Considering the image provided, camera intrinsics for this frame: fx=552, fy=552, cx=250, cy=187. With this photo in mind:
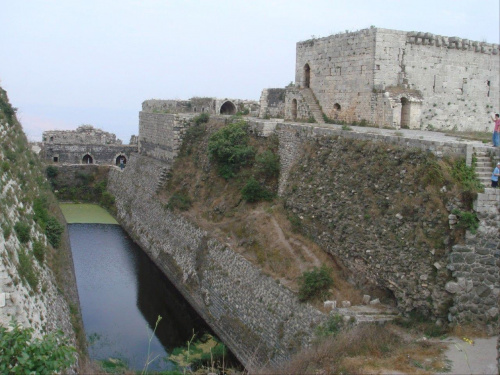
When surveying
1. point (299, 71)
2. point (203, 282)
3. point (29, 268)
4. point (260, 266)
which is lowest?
point (203, 282)

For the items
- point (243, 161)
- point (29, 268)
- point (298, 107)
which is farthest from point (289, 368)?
point (298, 107)

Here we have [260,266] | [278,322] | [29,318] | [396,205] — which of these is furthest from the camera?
[260,266]

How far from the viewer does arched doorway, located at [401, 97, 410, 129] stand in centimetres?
1850

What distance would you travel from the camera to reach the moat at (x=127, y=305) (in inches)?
581

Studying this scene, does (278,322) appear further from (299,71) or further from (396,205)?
(299,71)

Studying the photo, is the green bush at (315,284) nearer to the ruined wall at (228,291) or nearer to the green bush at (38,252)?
the ruined wall at (228,291)

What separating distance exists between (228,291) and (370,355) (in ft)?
21.4

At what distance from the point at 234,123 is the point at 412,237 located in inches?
416

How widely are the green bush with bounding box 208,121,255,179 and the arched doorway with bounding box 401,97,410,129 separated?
5.21 metres

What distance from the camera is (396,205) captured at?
481 inches

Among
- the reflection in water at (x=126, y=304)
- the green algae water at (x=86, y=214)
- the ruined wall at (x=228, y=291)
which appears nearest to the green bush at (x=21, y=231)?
the reflection in water at (x=126, y=304)

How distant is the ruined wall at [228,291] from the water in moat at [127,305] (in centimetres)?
47

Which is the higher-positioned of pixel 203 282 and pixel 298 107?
pixel 298 107

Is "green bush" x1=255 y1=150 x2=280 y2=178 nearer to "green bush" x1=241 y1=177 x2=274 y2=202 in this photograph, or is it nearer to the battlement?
"green bush" x1=241 y1=177 x2=274 y2=202
